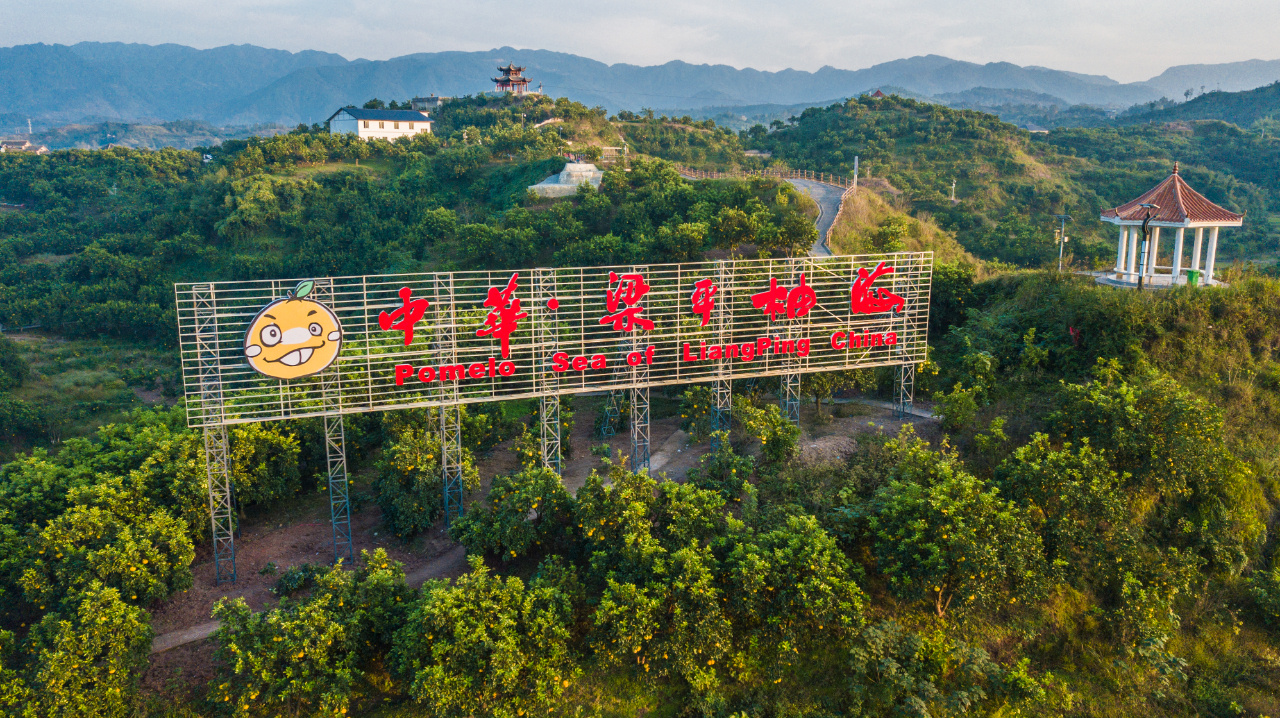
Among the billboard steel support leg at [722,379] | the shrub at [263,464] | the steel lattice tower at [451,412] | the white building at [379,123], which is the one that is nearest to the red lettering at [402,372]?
the steel lattice tower at [451,412]

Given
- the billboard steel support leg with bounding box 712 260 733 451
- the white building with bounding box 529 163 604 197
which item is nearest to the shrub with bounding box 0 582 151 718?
the billboard steel support leg with bounding box 712 260 733 451

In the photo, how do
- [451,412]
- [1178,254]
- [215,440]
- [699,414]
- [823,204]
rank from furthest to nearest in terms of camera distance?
[823,204]
[1178,254]
[699,414]
[451,412]
[215,440]

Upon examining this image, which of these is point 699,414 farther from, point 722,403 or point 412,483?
point 412,483

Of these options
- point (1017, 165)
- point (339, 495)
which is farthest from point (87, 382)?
point (1017, 165)

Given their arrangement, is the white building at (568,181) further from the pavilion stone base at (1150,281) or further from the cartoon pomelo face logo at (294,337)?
the cartoon pomelo face logo at (294,337)

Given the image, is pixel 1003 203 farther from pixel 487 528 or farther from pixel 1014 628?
pixel 487 528

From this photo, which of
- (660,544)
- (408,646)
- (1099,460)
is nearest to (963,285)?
(1099,460)

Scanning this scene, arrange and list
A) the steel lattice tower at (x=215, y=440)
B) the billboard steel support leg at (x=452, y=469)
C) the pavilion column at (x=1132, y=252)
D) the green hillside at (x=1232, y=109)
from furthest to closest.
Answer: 1. the green hillside at (x=1232, y=109)
2. the pavilion column at (x=1132, y=252)
3. the billboard steel support leg at (x=452, y=469)
4. the steel lattice tower at (x=215, y=440)
